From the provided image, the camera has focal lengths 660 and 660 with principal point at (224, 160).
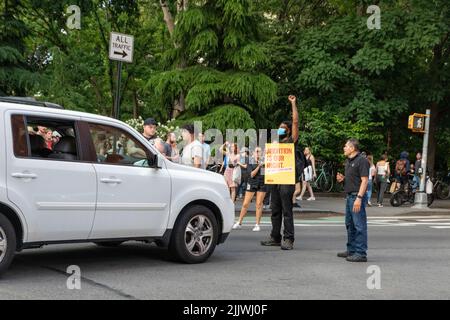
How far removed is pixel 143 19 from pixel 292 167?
2628cm

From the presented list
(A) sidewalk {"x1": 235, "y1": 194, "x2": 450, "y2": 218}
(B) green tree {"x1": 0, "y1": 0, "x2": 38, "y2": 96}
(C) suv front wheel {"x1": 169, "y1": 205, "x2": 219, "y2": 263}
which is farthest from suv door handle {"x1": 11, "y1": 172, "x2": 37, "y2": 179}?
(B) green tree {"x1": 0, "y1": 0, "x2": 38, "y2": 96}

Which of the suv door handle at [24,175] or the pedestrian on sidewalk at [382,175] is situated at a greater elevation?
the suv door handle at [24,175]

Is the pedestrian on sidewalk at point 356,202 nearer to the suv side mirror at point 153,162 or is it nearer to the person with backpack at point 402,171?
the suv side mirror at point 153,162

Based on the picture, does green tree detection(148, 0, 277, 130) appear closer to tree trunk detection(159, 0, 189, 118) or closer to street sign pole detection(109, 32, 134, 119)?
tree trunk detection(159, 0, 189, 118)

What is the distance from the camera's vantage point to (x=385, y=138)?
28828mm

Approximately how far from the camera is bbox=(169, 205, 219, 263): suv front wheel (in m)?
8.14

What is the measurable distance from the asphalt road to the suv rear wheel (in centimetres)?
23

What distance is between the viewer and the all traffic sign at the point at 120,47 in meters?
12.5

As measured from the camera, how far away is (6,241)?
6.54m

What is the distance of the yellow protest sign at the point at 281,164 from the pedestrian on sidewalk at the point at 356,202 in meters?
0.98

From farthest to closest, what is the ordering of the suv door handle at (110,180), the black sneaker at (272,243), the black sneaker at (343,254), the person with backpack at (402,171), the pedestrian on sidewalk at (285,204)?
the person with backpack at (402,171), the black sneaker at (272,243), the pedestrian on sidewalk at (285,204), the black sneaker at (343,254), the suv door handle at (110,180)

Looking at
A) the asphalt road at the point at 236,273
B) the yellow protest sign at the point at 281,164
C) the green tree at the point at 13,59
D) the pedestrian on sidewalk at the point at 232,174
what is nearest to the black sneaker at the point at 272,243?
the asphalt road at the point at 236,273
